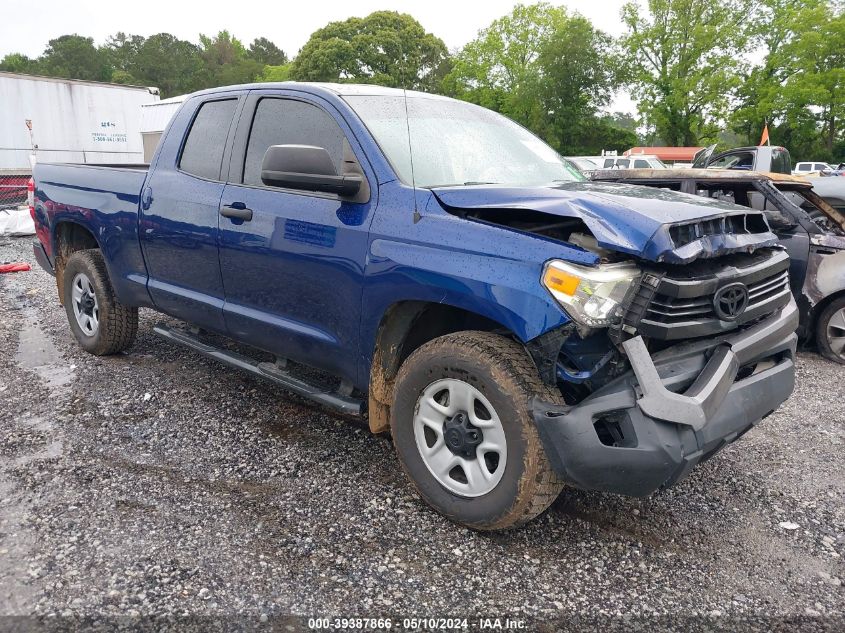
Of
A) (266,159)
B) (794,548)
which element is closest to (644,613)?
(794,548)

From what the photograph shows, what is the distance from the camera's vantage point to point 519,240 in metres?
2.52

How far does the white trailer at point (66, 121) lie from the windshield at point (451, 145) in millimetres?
16418

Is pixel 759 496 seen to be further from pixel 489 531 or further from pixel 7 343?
pixel 7 343

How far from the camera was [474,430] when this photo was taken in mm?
2723

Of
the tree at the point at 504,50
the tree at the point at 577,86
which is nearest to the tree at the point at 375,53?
the tree at the point at 504,50

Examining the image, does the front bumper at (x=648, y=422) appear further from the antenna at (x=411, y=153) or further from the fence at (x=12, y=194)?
the fence at (x=12, y=194)

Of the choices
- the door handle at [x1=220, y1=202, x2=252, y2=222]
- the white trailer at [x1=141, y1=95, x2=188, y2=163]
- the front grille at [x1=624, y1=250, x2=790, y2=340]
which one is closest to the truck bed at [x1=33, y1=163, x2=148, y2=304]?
the door handle at [x1=220, y1=202, x2=252, y2=222]

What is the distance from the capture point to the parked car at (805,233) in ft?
17.9

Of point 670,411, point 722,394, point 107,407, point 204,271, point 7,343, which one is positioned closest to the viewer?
point 670,411

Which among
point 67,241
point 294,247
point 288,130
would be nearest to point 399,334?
point 294,247

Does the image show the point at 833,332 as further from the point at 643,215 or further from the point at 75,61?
the point at 75,61

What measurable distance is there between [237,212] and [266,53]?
310ft

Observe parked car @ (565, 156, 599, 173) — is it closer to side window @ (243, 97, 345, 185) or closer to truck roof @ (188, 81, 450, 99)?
truck roof @ (188, 81, 450, 99)

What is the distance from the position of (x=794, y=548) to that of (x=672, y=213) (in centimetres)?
157
